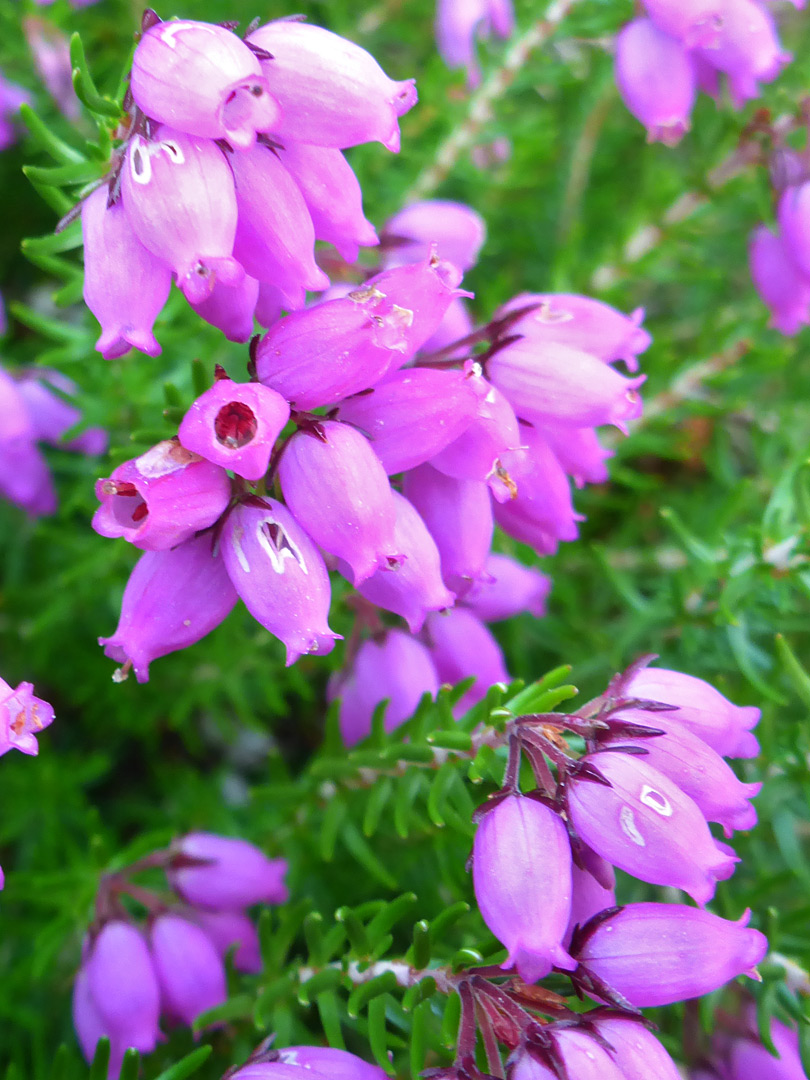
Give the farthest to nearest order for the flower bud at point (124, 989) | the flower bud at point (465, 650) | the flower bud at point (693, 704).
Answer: the flower bud at point (465, 650)
the flower bud at point (124, 989)
the flower bud at point (693, 704)

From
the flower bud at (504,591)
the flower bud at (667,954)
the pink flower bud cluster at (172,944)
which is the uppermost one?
the flower bud at (667,954)

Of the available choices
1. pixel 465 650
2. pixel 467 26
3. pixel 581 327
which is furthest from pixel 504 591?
pixel 467 26

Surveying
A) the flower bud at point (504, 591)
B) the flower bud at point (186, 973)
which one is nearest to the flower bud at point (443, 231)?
the flower bud at point (504, 591)

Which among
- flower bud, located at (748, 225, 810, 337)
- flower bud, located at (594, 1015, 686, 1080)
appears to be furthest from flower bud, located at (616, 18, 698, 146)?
flower bud, located at (594, 1015, 686, 1080)

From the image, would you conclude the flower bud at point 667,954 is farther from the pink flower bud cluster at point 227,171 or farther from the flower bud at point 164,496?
the pink flower bud cluster at point 227,171

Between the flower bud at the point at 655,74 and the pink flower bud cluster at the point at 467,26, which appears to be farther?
the pink flower bud cluster at the point at 467,26

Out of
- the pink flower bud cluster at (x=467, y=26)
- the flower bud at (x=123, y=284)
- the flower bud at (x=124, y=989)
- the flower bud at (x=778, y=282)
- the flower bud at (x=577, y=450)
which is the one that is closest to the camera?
the flower bud at (x=123, y=284)

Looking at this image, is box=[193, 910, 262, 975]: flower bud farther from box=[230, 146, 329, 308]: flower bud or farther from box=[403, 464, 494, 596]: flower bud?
box=[230, 146, 329, 308]: flower bud
